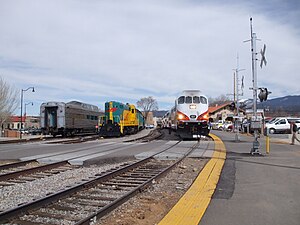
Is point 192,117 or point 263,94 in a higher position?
point 263,94

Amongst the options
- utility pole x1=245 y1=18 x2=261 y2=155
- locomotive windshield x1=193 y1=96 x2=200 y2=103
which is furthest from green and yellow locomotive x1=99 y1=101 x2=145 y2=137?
utility pole x1=245 y1=18 x2=261 y2=155

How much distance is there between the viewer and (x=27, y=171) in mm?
10312

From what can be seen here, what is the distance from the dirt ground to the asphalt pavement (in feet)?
2.70

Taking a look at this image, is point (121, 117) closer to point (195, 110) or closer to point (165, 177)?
point (195, 110)

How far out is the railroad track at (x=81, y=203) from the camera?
5.30m

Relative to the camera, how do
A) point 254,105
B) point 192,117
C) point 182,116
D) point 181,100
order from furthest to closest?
point 181,100, point 182,116, point 192,117, point 254,105

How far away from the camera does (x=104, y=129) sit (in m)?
32.1

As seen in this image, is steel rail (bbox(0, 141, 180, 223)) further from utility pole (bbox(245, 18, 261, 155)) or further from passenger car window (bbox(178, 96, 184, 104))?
passenger car window (bbox(178, 96, 184, 104))

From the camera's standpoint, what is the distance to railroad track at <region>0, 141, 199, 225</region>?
5301 millimetres

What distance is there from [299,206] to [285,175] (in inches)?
137

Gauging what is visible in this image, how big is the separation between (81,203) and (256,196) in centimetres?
352

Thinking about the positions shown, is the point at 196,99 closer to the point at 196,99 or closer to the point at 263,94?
the point at 196,99

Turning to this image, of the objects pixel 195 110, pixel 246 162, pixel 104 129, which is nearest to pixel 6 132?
pixel 104 129

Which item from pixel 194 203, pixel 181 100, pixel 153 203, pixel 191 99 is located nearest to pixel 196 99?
pixel 191 99
